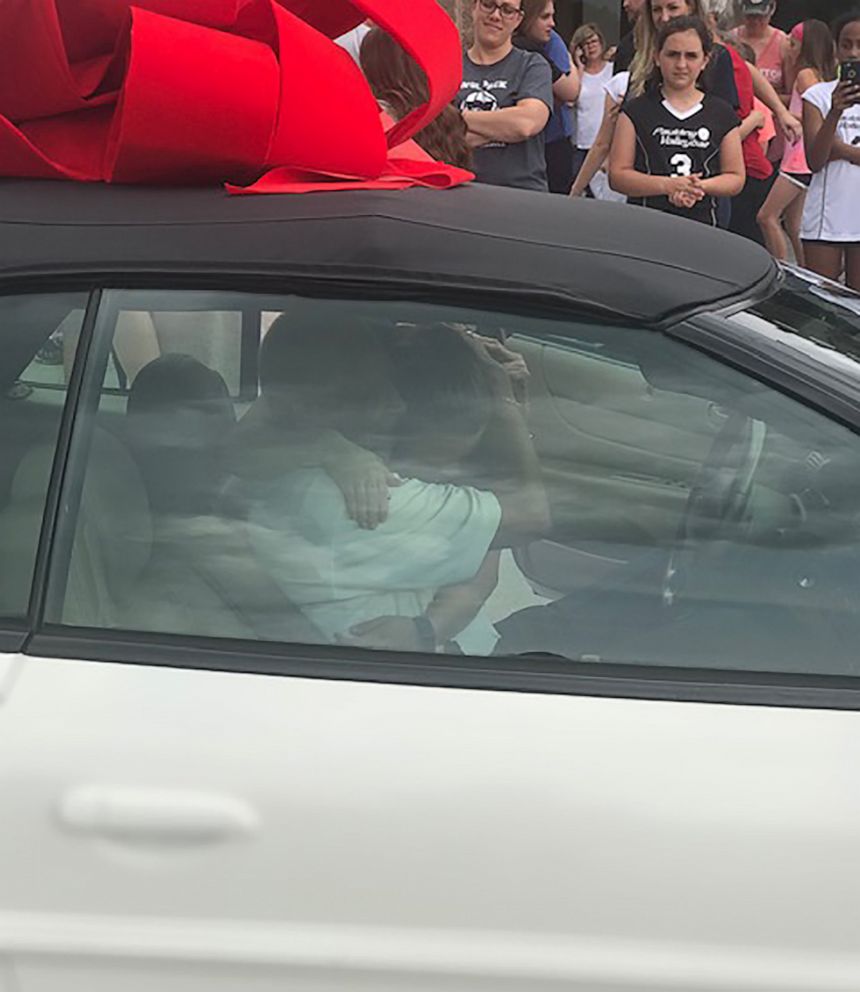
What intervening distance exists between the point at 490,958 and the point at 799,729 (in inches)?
16.0

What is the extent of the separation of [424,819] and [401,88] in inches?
107

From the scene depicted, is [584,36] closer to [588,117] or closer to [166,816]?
[588,117]

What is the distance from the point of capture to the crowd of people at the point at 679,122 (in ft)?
18.7

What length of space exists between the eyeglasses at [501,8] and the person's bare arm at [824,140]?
172cm

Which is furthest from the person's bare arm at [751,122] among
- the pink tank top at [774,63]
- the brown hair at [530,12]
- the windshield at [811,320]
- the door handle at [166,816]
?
the door handle at [166,816]

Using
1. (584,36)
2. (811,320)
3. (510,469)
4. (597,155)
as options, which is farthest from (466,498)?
(584,36)

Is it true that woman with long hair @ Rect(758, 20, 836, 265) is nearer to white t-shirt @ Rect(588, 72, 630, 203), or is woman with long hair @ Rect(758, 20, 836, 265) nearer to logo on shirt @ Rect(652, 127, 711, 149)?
white t-shirt @ Rect(588, 72, 630, 203)

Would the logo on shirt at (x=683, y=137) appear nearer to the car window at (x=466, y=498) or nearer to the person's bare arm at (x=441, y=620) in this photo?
the car window at (x=466, y=498)

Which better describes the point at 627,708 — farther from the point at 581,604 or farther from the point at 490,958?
the point at 490,958

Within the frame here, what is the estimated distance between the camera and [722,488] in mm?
1735

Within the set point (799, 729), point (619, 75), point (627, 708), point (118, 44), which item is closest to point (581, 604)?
point (627, 708)

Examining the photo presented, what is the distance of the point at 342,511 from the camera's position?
1786 millimetres

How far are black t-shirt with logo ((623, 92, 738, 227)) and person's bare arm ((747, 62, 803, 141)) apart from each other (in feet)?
5.79

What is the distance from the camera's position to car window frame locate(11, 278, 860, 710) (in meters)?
1.63
